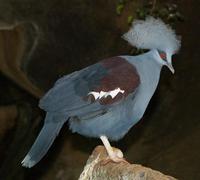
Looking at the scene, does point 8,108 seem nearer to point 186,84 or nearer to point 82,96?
point 186,84

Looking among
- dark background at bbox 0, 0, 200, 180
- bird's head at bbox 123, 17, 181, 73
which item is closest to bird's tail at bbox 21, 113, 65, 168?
bird's head at bbox 123, 17, 181, 73

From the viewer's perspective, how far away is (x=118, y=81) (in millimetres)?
2057

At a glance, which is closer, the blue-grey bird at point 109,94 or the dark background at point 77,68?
the blue-grey bird at point 109,94

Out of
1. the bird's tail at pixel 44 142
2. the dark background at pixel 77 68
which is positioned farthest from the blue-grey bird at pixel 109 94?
the dark background at pixel 77 68

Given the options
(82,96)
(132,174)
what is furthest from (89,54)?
(132,174)

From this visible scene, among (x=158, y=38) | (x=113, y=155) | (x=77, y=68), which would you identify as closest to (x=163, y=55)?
(x=158, y=38)

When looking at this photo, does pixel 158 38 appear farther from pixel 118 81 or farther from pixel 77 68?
pixel 77 68

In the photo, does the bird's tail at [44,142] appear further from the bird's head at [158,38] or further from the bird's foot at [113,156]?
the bird's head at [158,38]

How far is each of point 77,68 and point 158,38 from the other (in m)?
1.53

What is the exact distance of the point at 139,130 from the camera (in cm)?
393

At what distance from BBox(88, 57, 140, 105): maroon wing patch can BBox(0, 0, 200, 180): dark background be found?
1.14 m

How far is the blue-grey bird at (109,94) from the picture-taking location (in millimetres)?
2039

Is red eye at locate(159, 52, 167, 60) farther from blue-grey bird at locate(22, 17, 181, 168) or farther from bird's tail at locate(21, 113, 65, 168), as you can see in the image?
bird's tail at locate(21, 113, 65, 168)

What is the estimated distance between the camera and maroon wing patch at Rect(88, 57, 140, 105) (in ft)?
6.72
